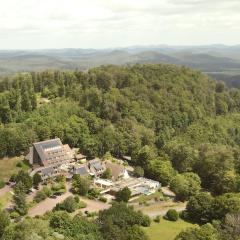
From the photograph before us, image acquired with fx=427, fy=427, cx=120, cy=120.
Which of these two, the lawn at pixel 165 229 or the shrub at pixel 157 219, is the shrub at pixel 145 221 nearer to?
the lawn at pixel 165 229

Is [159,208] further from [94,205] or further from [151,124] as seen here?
[151,124]

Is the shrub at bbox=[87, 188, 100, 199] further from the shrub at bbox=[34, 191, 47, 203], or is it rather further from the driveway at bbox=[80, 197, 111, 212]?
the shrub at bbox=[34, 191, 47, 203]

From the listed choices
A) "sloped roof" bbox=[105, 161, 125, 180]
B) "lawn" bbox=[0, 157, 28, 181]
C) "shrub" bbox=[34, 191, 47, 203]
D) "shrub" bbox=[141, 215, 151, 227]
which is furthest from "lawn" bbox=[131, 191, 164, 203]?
"lawn" bbox=[0, 157, 28, 181]

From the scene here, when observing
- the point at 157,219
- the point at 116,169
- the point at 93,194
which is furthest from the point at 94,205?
the point at 116,169

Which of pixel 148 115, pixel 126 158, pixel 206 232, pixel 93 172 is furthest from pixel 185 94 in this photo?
pixel 206 232

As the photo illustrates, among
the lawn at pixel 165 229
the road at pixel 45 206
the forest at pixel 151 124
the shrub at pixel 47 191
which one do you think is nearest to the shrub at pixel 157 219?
the lawn at pixel 165 229

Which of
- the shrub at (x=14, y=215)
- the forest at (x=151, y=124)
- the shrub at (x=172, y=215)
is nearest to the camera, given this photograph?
the shrub at (x=14, y=215)
